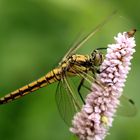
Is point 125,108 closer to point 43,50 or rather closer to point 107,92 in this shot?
point 107,92

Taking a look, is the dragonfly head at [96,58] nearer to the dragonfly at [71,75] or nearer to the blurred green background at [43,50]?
the dragonfly at [71,75]

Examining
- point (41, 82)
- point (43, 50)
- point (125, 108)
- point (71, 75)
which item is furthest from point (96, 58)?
point (43, 50)

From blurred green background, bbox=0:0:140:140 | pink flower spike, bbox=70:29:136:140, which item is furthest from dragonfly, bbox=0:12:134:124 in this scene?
blurred green background, bbox=0:0:140:140

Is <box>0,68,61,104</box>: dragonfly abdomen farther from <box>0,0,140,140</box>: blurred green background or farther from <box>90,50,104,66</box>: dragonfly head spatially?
<box>0,0,140,140</box>: blurred green background

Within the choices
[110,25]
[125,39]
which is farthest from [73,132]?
[110,25]

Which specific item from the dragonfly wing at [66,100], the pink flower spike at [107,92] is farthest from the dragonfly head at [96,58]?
the pink flower spike at [107,92]
